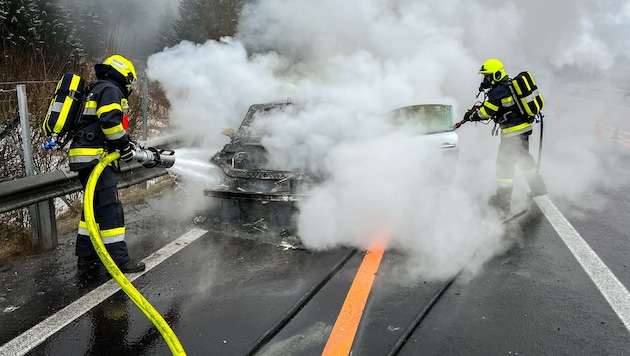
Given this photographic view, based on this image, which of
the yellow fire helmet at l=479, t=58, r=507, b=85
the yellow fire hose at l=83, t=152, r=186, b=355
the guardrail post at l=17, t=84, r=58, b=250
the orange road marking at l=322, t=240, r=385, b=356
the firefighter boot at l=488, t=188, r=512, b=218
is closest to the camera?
the yellow fire hose at l=83, t=152, r=186, b=355

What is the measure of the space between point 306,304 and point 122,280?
1.32m

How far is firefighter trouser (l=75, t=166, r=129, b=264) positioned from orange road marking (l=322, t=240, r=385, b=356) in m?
2.07

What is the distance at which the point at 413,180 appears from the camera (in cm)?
513

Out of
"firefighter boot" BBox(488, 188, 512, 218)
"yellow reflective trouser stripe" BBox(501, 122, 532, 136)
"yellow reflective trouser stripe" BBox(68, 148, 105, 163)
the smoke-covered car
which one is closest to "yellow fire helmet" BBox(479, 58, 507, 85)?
"yellow reflective trouser stripe" BBox(501, 122, 532, 136)

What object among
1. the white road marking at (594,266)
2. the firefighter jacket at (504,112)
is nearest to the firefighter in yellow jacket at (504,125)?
the firefighter jacket at (504,112)

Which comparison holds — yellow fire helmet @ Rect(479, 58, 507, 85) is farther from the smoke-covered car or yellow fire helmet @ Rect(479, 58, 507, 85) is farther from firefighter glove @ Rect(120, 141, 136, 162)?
firefighter glove @ Rect(120, 141, 136, 162)

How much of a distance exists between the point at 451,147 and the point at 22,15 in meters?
15.7

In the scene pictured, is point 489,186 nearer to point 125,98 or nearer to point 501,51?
point 501,51

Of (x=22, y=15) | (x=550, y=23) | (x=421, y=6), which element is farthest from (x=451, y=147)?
(x=22, y=15)

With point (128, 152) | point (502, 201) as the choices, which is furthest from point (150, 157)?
point (502, 201)

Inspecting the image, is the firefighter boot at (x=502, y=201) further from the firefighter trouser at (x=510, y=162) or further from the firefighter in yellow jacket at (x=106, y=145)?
the firefighter in yellow jacket at (x=106, y=145)

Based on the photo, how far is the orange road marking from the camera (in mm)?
2945

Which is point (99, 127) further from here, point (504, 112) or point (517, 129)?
point (517, 129)

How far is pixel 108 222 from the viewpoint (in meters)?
4.20
